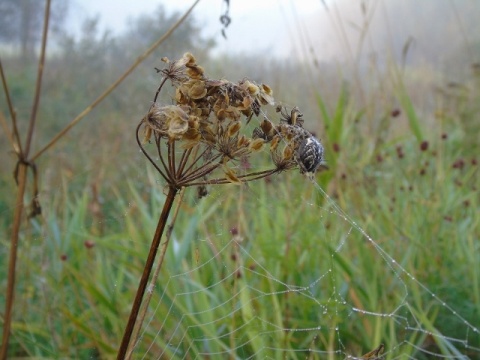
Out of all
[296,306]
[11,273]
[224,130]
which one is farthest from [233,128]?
[296,306]

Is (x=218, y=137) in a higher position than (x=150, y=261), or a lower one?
higher

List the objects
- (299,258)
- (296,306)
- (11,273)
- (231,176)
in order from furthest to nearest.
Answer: (299,258), (296,306), (11,273), (231,176)

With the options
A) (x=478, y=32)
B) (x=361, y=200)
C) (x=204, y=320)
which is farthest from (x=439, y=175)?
(x=478, y=32)

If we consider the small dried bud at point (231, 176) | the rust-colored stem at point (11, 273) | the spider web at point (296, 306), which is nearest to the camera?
the small dried bud at point (231, 176)

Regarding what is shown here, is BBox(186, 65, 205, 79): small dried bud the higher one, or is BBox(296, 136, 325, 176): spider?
BBox(186, 65, 205, 79): small dried bud

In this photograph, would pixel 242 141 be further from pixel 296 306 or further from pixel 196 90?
pixel 296 306

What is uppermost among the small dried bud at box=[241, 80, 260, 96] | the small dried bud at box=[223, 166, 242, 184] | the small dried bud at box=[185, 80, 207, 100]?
the small dried bud at box=[185, 80, 207, 100]

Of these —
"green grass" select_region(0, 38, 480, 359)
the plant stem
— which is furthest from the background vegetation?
the plant stem

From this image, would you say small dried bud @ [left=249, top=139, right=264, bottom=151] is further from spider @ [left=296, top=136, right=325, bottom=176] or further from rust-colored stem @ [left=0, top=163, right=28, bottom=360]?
rust-colored stem @ [left=0, top=163, right=28, bottom=360]

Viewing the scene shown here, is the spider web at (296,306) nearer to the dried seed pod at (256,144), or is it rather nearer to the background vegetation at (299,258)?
the background vegetation at (299,258)

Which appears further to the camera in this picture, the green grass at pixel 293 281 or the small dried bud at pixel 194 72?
the green grass at pixel 293 281

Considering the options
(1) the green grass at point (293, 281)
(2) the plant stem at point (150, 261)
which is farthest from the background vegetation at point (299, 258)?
(2) the plant stem at point (150, 261)

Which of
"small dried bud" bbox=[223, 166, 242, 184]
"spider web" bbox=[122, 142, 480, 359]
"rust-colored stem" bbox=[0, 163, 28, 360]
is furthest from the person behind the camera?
"spider web" bbox=[122, 142, 480, 359]
